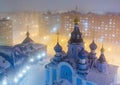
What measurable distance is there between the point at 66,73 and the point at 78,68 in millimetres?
984

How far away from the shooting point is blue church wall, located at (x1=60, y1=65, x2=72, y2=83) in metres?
14.1

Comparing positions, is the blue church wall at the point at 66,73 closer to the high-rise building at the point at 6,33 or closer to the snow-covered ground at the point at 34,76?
the snow-covered ground at the point at 34,76

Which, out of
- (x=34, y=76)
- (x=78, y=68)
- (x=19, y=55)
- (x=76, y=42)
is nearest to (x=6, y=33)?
(x=19, y=55)

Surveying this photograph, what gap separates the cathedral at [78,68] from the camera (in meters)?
13.5

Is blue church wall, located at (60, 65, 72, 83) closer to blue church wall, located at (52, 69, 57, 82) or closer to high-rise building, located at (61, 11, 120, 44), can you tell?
blue church wall, located at (52, 69, 57, 82)

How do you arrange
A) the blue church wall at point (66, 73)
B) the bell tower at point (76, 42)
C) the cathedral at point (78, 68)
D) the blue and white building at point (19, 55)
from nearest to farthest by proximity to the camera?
the cathedral at point (78, 68) < the blue church wall at point (66, 73) < the bell tower at point (76, 42) < the blue and white building at point (19, 55)

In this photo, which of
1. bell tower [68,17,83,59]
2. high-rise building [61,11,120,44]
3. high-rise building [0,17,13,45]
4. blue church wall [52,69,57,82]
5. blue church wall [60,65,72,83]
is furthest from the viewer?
high-rise building [0,17,13,45]

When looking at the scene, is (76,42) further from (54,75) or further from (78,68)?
(54,75)

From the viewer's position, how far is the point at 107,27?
31609mm

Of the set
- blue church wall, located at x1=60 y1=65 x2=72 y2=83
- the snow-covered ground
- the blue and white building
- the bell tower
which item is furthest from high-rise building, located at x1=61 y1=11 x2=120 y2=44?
blue church wall, located at x1=60 y1=65 x2=72 y2=83

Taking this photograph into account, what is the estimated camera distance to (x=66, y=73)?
14.2m

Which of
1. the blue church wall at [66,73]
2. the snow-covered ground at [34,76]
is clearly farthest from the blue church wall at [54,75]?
the snow-covered ground at [34,76]

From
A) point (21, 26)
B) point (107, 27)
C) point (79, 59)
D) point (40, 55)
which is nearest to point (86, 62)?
point (79, 59)

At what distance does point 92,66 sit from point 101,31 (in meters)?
18.2
